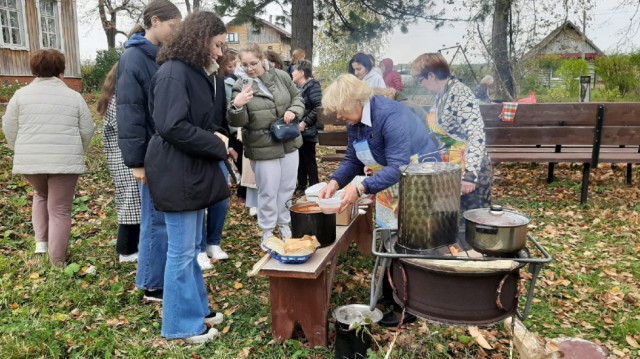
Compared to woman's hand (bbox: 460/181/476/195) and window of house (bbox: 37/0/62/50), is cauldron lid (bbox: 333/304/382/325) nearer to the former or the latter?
woman's hand (bbox: 460/181/476/195)

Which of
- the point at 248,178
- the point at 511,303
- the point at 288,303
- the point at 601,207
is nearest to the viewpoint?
the point at 511,303

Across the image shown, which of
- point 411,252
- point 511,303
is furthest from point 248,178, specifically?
point 511,303

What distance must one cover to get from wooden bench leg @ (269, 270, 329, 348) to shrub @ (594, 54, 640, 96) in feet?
48.5

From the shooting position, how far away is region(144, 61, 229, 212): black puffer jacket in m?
2.76

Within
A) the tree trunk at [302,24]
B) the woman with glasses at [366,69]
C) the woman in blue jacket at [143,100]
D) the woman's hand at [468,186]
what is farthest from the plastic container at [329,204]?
the tree trunk at [302,24]

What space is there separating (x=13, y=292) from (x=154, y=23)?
240cm

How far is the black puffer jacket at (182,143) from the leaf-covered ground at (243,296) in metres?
1.03

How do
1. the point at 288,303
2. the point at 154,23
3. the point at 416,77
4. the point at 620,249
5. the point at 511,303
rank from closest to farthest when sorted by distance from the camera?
the point at 511,303
the point at 288,303
the point at 154,23
the point at 416,77
the point at 620,249

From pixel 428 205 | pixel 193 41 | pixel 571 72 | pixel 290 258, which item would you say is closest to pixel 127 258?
pixel 290 258

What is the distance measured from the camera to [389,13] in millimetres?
10219

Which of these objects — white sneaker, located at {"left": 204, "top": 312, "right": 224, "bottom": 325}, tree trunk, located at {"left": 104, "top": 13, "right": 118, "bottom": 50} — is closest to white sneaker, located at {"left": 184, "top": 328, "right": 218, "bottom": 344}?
white sneaker, located at {"left": 204, "top": 312, "right": 224, "bottom": 325}

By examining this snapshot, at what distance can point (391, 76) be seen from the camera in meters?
8.52

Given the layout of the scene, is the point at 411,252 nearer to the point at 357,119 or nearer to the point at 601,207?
the point at 357,119

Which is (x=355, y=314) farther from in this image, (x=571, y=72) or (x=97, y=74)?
(x=97, y=74)
